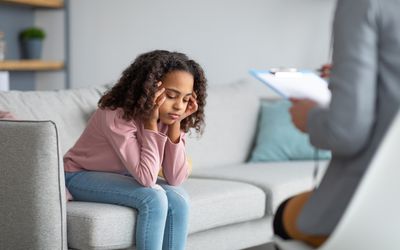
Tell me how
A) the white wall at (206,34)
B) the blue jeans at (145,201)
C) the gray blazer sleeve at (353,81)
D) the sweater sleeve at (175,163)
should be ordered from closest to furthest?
the gray blazer sleeve at (353,81)
the blue jeans at (145,201)
the sweater sleeve at (175,163)
the white wall at (206,34)

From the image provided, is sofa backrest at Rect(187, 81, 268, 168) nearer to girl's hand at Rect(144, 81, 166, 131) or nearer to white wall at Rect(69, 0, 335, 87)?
white wall at Rect(69, 0, 335, 87)

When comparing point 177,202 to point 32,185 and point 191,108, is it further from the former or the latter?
point 32,185

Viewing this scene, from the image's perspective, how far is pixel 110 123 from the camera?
119 inches

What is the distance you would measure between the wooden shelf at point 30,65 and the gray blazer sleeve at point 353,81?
12.0ft

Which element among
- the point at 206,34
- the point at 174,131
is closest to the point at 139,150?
the point at 174,131

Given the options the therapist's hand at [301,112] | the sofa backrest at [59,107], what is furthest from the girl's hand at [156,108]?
the therapist's hand at [301,112]

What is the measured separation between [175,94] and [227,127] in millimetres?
1481

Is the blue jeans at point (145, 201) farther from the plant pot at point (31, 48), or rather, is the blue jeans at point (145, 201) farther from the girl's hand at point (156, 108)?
the plant pot at point (31, 48)

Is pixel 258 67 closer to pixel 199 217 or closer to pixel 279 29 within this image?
pixel 279 29

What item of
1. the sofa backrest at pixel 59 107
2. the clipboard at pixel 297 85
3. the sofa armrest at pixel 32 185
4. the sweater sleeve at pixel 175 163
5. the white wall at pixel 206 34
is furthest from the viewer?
the white wall at pixel 206 34

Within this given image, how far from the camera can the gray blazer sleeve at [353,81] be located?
1649 millimetres

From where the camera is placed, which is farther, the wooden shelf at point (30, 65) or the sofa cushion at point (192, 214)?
the wooden shelf at point (30, 65)

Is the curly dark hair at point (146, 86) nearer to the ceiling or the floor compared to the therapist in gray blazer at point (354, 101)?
nearer to the floor

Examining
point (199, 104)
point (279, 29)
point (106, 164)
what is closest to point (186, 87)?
point (199, 104)
